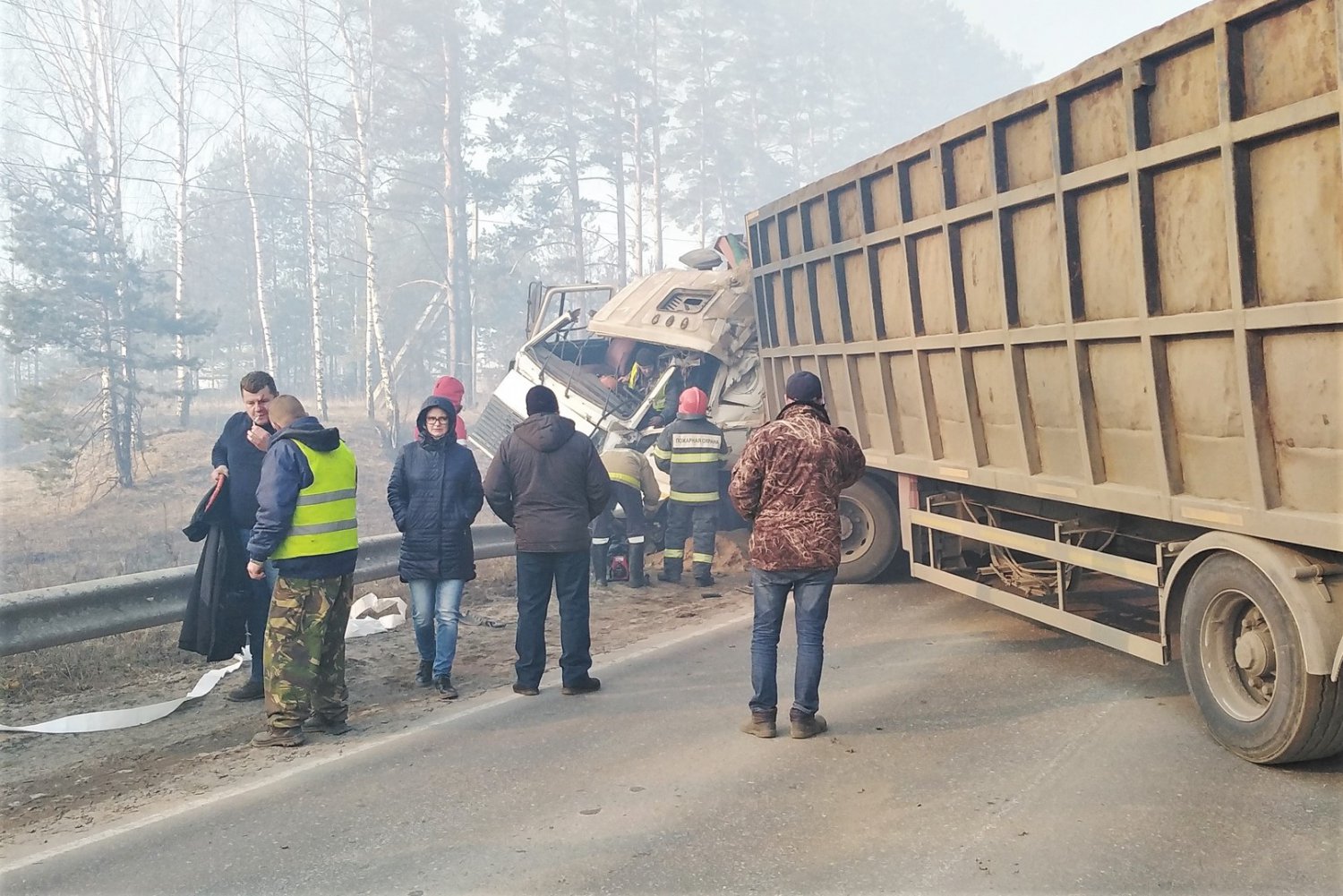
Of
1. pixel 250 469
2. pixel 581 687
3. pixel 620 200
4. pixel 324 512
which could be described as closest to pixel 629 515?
pixel 581 687

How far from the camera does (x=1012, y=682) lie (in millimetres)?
5219

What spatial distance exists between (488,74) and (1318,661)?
28786 millimetres

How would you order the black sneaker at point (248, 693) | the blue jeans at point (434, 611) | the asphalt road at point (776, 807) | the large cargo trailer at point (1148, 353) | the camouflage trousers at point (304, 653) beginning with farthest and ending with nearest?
1. the blue jeans at point (434, 611)
2. the black sneaker at point (248, 693)
3. the camouflage trousers at point (304, 653)
4. the large cargo trailer at point (1148, 353)
5. the asphalt road at point (776, 807)

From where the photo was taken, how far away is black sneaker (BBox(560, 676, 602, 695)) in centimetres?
552

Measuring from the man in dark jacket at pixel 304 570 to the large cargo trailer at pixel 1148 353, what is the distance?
352 cm

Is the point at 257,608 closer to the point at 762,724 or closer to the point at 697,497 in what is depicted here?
the point at 762,724

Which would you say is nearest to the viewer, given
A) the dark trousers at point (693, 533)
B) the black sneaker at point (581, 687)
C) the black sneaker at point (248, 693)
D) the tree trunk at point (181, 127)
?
the black sneaker at point (581, 687)

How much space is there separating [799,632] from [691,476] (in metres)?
4.00

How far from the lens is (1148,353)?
14.5 feet

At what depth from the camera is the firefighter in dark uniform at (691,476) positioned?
8648 millimetres

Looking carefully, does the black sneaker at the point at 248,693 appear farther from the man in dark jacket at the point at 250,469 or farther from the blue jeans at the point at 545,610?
the blue jeans at the point at 545,610

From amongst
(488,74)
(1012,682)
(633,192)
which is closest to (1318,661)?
(1012,682)

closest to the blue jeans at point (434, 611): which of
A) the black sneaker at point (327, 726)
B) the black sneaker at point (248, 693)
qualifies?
the black sneaker at point (327, 726)

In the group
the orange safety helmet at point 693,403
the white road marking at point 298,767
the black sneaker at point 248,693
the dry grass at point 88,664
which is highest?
the orange safety helmet at point 693,403
